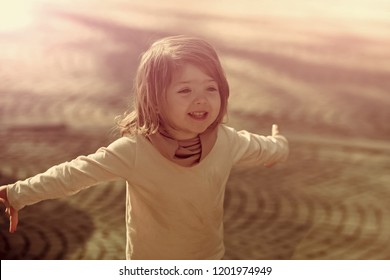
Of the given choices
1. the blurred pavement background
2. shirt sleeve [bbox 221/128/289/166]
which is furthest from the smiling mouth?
the blurred pavement background

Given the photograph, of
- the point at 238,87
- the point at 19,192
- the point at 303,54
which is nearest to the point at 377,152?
the point at 303,54

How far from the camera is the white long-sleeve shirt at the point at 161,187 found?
0.94 meters

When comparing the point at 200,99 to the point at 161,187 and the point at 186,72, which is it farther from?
the point at 161,187

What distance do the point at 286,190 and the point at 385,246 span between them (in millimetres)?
312

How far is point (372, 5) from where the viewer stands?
1555mm

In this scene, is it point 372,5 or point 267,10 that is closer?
point 372,5

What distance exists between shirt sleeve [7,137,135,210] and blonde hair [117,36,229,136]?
0.05 meters

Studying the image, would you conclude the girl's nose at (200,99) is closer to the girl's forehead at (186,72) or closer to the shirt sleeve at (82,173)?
the girl's forehead at (186,72)

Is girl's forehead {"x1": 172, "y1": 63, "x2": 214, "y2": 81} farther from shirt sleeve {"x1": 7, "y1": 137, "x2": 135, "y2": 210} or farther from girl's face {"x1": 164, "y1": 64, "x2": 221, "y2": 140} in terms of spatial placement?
shirt sleeve {"x1": 7, "y1": 137, "x2": 135, "y2": 210}

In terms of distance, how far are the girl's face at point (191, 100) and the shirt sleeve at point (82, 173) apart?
0.09 meters

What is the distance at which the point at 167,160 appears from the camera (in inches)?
37.8

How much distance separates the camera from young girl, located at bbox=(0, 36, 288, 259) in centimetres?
94

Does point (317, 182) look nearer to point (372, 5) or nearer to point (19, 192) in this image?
point (372, 5)

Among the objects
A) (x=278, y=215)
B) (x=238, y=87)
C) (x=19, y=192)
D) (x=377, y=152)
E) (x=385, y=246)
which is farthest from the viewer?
(x=238, y=87)
